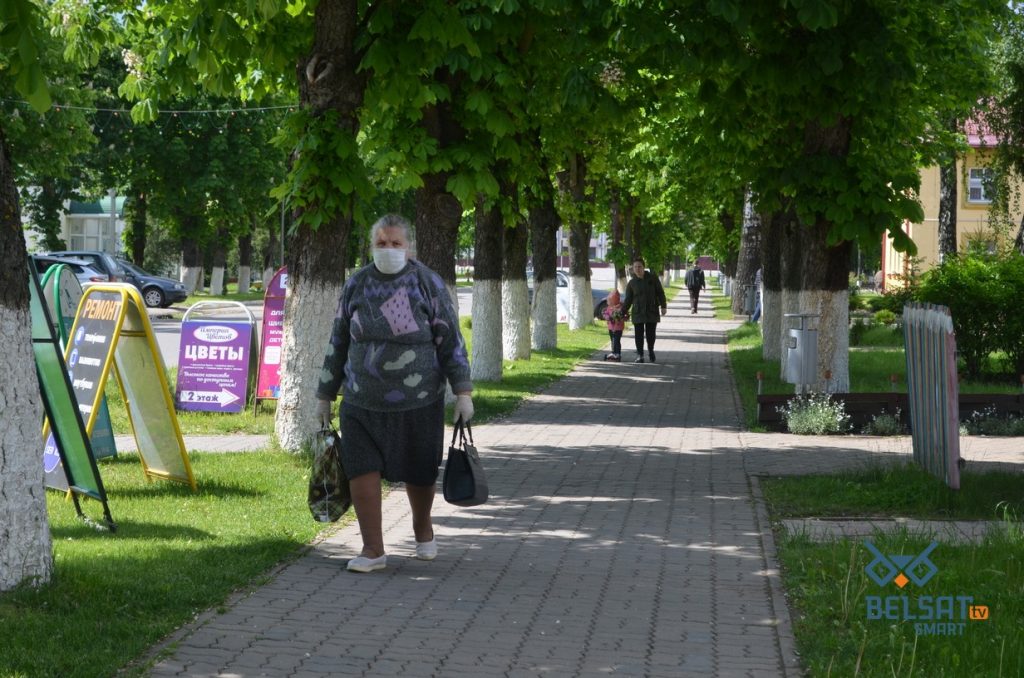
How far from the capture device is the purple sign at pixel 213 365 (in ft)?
50.5

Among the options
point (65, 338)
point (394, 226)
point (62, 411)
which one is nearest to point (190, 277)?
point (65, 338)

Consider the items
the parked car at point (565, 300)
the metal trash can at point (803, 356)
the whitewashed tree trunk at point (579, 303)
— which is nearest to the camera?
the metal trash can at point (803, 356)


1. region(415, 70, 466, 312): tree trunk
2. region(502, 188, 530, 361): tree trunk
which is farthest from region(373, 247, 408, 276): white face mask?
region(502, 188, 530, 361): tree trunk

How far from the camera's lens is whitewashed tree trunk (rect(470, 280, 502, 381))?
62.6ft

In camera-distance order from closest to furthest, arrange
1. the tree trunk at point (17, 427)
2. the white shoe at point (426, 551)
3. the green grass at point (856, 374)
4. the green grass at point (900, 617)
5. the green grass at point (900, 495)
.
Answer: the green grass at point (900, 617)
the tree trunk at point (17, 427)
the white shoe at point (426, 551)
the green grass at point (900, 495)
the green grass at point (856, 374)

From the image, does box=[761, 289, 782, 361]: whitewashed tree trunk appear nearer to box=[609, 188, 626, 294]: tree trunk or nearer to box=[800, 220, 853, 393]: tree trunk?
box=[800, 220, 853, 393]: tree trunk

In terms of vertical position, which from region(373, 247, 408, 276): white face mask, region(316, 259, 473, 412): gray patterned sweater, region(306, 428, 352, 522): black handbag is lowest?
region(306, 428, 352, 522): black handbag

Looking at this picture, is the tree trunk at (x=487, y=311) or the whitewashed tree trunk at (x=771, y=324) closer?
the tree trunk at (x=487, y=311)

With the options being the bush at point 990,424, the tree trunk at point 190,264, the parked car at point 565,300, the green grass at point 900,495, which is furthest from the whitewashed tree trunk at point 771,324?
the tree trunk at point 190,264

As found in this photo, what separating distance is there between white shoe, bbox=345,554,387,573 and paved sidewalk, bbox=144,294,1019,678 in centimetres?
6

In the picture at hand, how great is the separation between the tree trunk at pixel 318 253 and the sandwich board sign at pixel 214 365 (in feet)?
14.4

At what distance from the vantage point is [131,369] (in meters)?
9.58

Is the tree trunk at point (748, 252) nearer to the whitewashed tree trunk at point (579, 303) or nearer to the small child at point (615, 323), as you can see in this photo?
the whitewashed tree trunk at point (579, 303)

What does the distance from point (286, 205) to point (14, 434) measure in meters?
5.50
